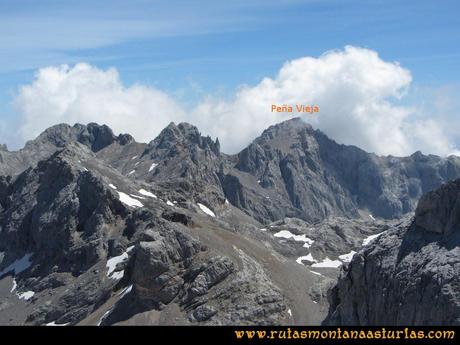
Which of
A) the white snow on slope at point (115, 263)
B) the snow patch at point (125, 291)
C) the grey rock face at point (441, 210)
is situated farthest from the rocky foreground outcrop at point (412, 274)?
the white snow on slope at point (115, 263)

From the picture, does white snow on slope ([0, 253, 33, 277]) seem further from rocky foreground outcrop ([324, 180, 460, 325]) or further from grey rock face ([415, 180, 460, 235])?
grey rock face ([415, 180, 460, 235])

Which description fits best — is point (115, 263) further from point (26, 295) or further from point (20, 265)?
point (20, 265)

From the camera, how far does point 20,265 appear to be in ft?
610

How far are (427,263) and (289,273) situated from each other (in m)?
94.1

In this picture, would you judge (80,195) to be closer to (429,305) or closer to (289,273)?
(289,273)

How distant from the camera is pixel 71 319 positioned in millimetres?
146500

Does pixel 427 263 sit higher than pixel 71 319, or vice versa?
pixel 427 263

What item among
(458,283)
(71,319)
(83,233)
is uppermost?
(83,233)

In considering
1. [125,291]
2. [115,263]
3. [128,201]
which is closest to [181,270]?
[125,291]

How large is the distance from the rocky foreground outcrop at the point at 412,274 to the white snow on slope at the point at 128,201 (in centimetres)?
11573

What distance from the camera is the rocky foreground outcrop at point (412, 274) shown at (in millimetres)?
62438

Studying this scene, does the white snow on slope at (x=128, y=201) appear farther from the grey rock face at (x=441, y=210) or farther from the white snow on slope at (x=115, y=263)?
the grey rock face at (x=441, y=210)
